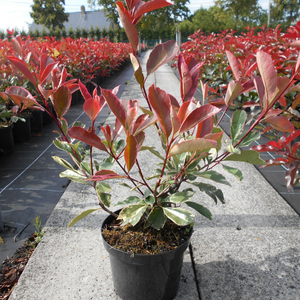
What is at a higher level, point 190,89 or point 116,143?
point 190,89

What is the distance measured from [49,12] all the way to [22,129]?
5202cm

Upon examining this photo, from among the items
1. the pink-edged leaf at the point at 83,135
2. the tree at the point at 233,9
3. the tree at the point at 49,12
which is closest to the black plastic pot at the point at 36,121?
the pink-edged leaf at the point at 83,135

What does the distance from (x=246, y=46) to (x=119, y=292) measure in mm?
4164

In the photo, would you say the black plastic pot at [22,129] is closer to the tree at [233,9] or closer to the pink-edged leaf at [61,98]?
the pink-edged leaf at [61,98]

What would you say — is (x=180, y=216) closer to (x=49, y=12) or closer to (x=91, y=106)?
(x=91, y=106)

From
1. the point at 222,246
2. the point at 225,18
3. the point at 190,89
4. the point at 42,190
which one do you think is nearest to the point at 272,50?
the point at 222,246

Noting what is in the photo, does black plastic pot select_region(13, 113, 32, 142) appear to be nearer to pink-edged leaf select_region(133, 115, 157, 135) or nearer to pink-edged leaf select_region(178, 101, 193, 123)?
pink-edged leaf select_region(133, 115, 157, 135)

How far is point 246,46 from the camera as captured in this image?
4.30 metres

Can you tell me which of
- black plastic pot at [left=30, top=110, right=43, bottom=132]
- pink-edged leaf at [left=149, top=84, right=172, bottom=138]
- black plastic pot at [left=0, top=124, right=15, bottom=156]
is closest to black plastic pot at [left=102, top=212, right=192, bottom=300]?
pink-edged leaf at [left=149, top=84, right=172, bottom=138]

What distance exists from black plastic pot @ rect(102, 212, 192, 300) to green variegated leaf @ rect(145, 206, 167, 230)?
14cm

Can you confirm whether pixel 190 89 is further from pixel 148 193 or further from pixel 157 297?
pixel 157 297

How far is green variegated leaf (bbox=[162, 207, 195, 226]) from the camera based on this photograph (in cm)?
99

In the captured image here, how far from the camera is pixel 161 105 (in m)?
0.84

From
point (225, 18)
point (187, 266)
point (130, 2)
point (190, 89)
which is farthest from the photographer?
point (225, 18)
